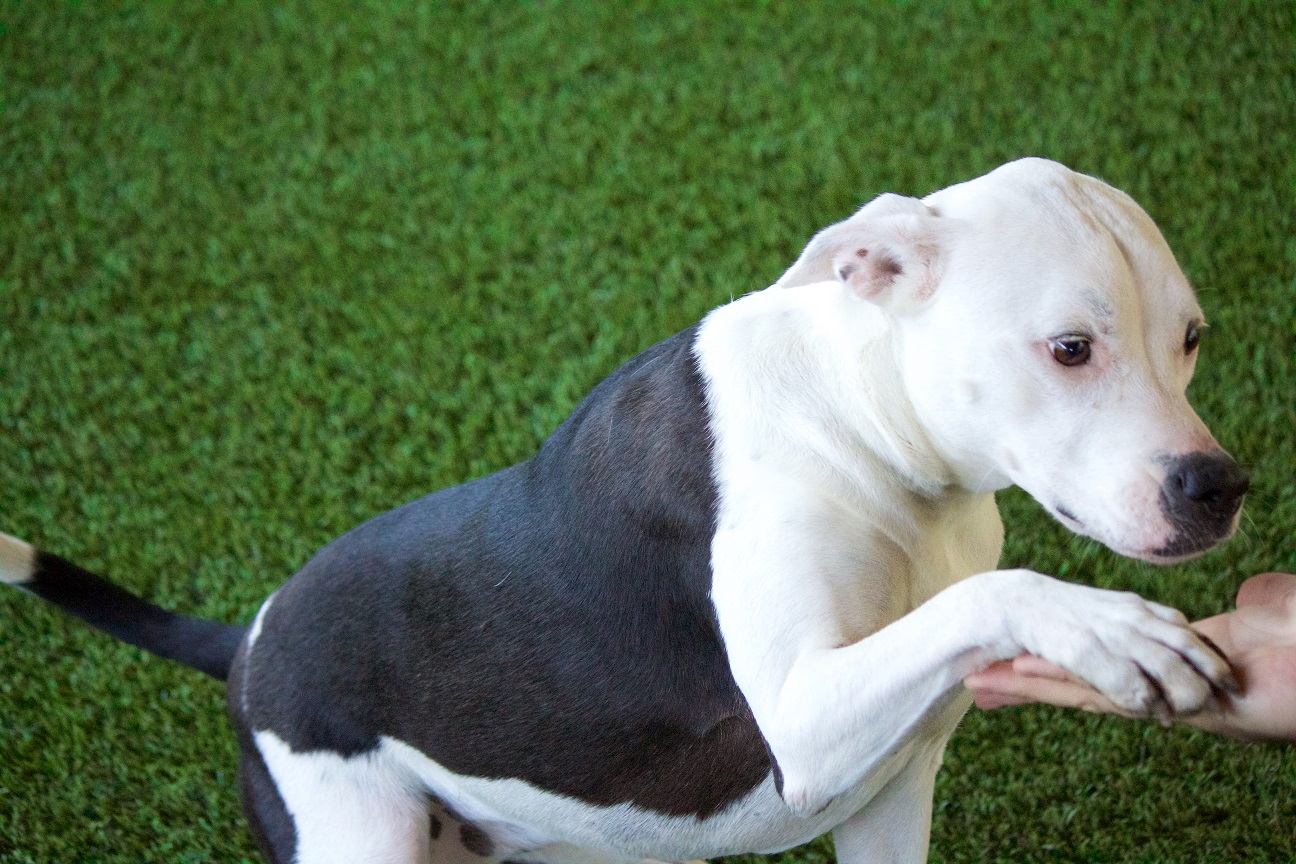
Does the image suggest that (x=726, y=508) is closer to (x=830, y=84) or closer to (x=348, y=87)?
(x=830, y=84)

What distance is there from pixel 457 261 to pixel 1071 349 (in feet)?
10.5

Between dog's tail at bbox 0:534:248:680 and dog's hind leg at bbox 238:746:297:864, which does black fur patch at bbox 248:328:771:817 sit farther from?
dog's tail at bbox 0:534:248:680

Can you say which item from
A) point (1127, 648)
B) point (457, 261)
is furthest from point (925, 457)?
point (457, 261)

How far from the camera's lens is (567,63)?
5.41 m

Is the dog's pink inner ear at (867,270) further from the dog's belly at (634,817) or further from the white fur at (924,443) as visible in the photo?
the dog's belly at (634,817)

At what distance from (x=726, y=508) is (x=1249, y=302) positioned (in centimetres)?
286

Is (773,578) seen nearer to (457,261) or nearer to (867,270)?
(867,270)

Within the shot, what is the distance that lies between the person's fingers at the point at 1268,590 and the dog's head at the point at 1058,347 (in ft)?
1.11

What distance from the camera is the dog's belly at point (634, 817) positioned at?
2.35m

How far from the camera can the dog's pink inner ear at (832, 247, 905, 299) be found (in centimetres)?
207

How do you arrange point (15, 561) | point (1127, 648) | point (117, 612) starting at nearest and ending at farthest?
point (1127, 648) → point (15, 561) → point (117, 612)

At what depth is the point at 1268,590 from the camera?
217cm

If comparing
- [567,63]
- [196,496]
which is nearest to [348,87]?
[567,63]

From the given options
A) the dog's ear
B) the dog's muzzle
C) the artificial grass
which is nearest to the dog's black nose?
the dog's muzzle
